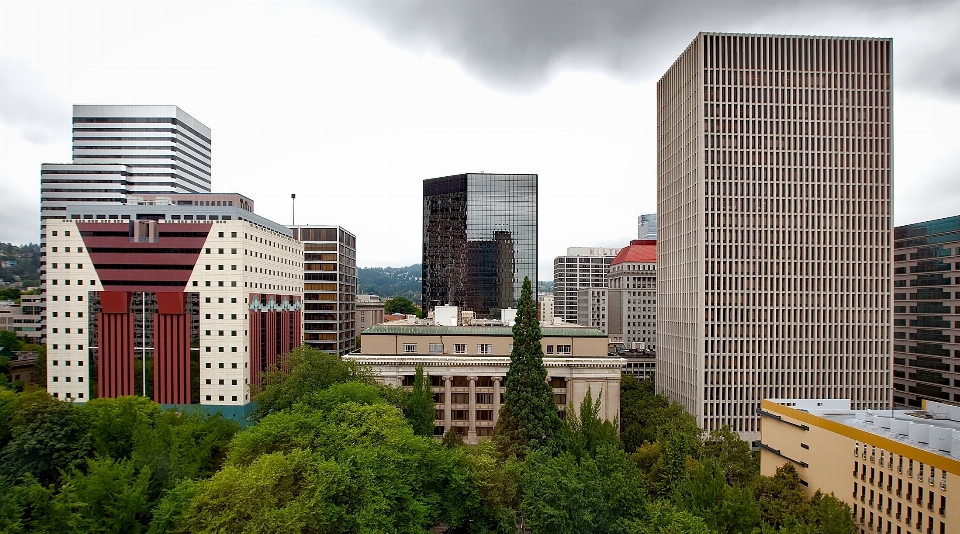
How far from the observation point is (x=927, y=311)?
100188mm

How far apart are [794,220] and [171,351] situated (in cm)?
9510

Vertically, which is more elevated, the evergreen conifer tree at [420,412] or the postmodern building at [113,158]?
the postmodern building at [113,158]

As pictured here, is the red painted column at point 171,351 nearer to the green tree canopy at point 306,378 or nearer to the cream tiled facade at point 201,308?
the cream tiled facade at point 201,308

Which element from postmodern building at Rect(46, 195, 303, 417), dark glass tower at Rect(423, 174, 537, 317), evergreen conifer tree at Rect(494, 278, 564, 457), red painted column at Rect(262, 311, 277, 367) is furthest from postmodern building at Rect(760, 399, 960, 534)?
dark glass tower at Rect(423, 174, 537, 317)

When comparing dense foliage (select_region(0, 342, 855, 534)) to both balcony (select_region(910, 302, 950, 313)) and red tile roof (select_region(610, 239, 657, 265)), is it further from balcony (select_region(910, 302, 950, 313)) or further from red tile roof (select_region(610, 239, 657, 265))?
red tile roof (select_region(610, 239, 657, 265))

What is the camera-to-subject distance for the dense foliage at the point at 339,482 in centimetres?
3566

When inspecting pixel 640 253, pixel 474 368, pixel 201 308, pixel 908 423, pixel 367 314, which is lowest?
pixel 367 314

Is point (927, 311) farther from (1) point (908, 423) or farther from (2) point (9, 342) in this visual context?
(2) point (9, 342)

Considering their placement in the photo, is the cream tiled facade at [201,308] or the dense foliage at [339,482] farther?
the cream tiled facade at [201,308]

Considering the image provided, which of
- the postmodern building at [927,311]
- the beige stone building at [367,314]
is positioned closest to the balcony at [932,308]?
the postmodern building at [927,311]

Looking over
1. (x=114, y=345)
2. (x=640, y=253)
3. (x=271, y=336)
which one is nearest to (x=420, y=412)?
(x=271, y=336)

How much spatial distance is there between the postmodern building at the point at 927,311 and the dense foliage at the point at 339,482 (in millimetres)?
66036

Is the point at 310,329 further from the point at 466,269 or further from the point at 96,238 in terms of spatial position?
the point at 466,269

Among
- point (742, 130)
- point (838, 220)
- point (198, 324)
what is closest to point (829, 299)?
point (838, 220)
